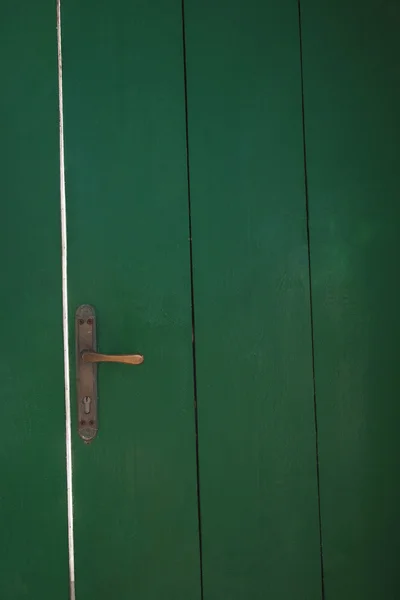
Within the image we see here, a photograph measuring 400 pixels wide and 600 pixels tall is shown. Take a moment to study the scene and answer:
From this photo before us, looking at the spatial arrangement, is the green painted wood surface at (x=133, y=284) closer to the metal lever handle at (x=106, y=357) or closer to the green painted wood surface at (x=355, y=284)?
the metal lever handle at (x=106, y=357)

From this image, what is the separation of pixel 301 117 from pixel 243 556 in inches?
44.3

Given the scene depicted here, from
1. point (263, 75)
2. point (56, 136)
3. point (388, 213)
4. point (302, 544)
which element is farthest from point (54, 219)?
point (302, 544)

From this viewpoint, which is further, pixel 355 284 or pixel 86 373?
pixel 355 284

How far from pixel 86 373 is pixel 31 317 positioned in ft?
0.60

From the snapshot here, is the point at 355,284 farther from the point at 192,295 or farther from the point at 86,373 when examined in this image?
the point at 86,373

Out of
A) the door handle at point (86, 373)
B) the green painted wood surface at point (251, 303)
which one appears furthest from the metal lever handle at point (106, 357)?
the green painted wood surface at point (251, 303)

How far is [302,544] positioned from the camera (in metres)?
1.50

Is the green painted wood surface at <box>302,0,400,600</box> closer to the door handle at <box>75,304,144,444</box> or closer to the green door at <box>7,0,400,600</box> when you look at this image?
the green door at <box>7,0,400,600</box>

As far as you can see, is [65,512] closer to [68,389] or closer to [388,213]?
[68,389]

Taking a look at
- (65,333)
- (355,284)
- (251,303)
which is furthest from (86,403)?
(355,284)

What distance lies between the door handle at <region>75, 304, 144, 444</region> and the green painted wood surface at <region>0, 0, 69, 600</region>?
0.04 meters

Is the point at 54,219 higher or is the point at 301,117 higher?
the point at 301,117

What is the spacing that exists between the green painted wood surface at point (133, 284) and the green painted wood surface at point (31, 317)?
0.15ft

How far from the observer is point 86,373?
140 cm
